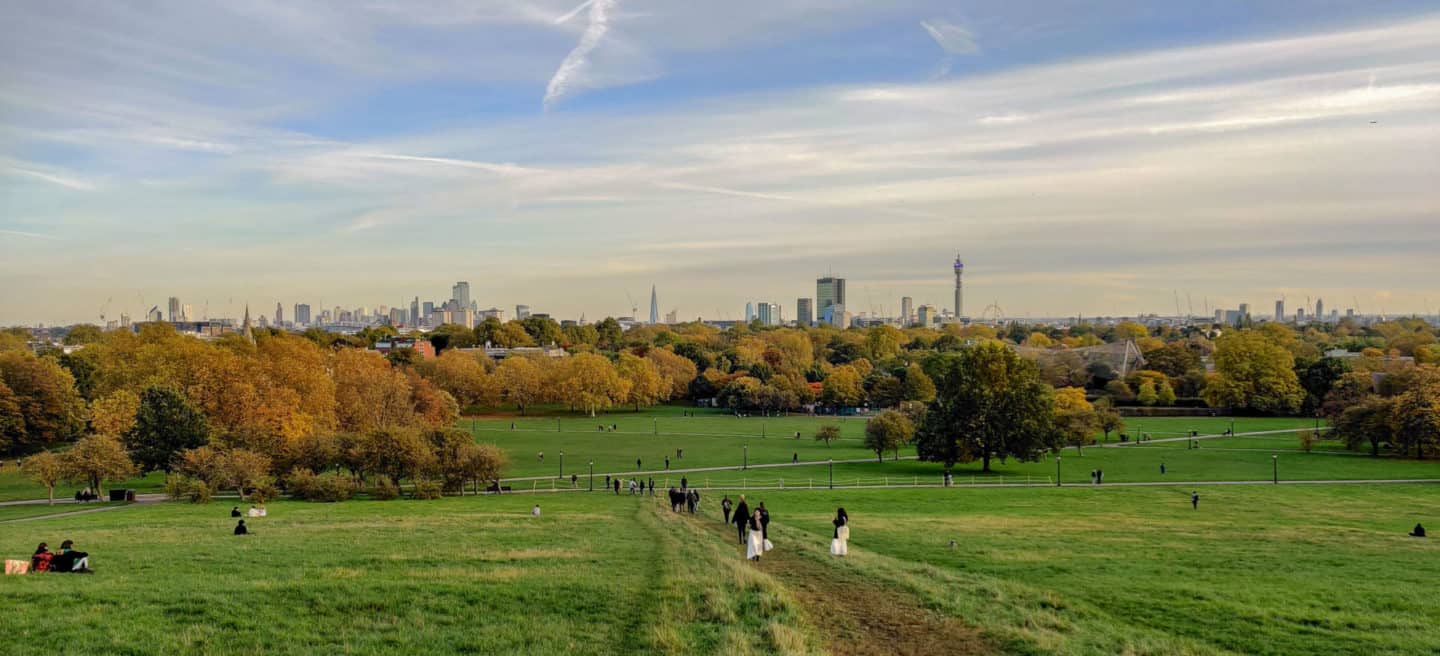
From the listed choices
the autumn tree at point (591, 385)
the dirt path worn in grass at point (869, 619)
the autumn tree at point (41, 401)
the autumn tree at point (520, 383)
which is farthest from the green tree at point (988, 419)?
the autumn tree at point (41, 401)

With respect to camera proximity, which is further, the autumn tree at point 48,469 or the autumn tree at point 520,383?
the autumn tree at point 520,383

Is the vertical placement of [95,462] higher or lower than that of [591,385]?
lower

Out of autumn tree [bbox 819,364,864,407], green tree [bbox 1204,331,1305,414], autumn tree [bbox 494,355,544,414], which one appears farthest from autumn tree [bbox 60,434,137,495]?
green tree [bbox 1204,331,1305,414]

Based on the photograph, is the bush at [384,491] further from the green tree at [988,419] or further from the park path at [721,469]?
the green tree at [988,419]

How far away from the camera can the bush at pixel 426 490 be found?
46.2 metres

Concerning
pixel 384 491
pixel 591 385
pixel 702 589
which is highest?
pixel 591 385

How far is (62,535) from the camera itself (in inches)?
1103

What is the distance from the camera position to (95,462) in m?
46.8

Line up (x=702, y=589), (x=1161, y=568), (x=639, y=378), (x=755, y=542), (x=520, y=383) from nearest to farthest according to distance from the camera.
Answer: (x=702, y=589) → (x=755, y=542) → (x=1161, y=568) → (x=520, y=383) → (x=639, y=378)

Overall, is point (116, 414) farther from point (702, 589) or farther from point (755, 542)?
point (702, 589)

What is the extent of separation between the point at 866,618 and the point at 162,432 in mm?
48975

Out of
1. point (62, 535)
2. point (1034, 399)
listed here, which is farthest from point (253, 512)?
point (1034, 399)

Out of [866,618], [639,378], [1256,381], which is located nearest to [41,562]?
[866,618]

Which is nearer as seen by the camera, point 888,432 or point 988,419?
point 988,419
